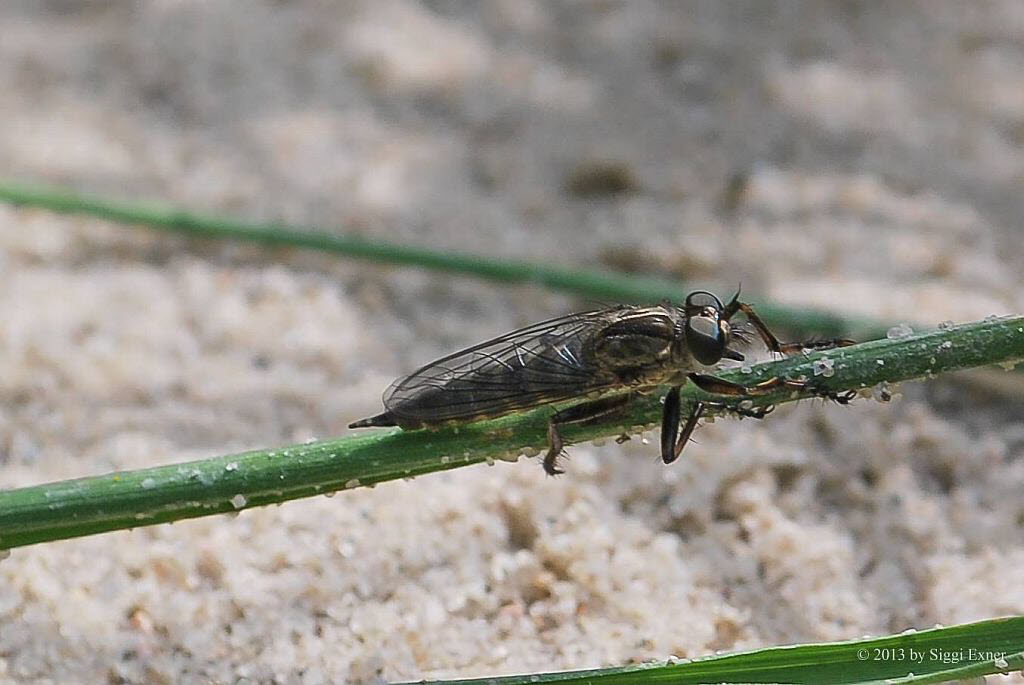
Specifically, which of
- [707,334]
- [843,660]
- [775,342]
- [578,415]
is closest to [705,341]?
[707,334]

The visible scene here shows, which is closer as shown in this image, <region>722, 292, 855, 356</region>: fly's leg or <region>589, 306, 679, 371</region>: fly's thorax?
<region>722, 292, 855, 356</region>: fly's leg

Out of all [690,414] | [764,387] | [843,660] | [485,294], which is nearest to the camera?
[843,660]

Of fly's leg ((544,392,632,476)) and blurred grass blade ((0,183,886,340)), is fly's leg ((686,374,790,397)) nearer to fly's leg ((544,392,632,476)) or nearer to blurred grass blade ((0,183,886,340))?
fly's leg ((544,392,632,476))

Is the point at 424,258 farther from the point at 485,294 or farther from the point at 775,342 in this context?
the point at 775,342

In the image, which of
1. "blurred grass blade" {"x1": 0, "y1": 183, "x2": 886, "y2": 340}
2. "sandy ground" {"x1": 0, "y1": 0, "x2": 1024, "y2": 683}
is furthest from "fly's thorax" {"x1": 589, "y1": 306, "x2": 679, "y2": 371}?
"blurred grass blade" {"x1": 0, "y1": 183, "x2": 886, "y2": 340}

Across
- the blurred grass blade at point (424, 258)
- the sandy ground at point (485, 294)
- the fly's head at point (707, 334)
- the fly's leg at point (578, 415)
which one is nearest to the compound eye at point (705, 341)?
the fly's head at point (707, 334)
